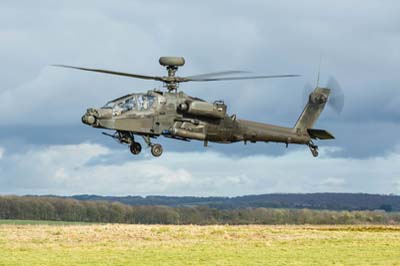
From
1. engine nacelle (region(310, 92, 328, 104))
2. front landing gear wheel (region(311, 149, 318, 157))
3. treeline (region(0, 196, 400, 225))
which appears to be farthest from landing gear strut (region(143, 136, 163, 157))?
treeline (region(0, 196, 400, 225))

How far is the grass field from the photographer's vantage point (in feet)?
148

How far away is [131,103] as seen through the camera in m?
51.9

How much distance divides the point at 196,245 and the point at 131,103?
815cm

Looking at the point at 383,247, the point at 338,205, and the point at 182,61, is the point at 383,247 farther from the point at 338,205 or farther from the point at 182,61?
the point at 338,205

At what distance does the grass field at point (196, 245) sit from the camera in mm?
45094

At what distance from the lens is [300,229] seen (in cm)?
6262

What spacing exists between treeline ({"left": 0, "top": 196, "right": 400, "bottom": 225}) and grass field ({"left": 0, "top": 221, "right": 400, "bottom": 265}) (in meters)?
34.0

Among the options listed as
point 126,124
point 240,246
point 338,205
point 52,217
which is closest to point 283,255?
point 240,246

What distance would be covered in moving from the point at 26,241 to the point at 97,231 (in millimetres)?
5526

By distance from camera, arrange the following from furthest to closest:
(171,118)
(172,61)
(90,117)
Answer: (171,118), (172,61), (90,117)

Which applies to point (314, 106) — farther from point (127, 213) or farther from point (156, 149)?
point (127, 213)

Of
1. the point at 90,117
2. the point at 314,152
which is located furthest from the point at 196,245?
the point at 314,152

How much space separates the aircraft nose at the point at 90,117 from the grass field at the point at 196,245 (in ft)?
21.1

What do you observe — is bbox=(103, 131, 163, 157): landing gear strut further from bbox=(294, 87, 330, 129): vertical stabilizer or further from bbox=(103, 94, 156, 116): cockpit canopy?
bbox=(294, 87, 330, 129): vertical stabilizer
